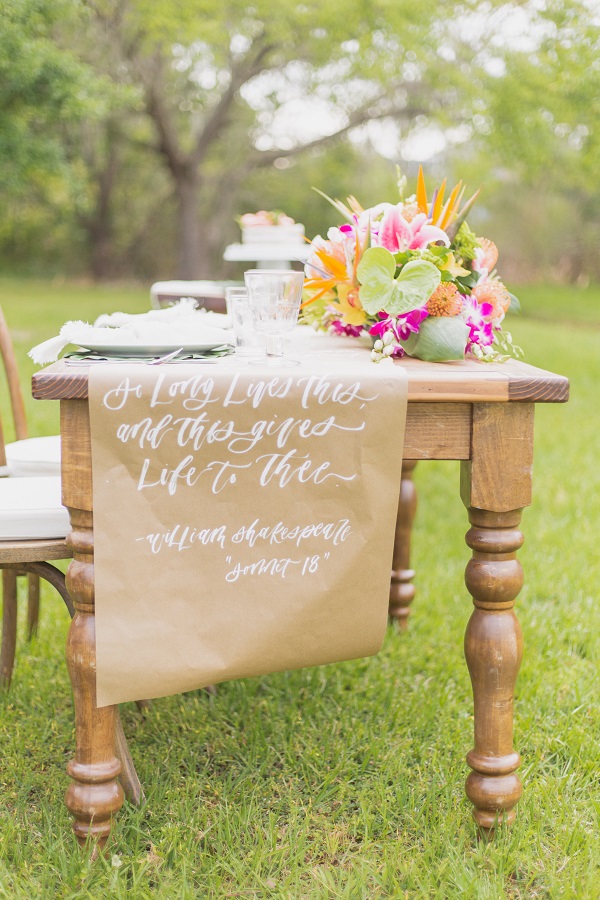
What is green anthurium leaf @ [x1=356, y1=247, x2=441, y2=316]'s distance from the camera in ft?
5.49

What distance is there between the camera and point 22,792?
191 centimetres

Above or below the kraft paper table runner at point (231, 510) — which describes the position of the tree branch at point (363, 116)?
above

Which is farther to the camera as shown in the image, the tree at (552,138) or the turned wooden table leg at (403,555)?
the tree at (552,138)

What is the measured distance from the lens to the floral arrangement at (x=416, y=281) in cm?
170

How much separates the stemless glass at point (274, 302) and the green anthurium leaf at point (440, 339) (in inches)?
10.0

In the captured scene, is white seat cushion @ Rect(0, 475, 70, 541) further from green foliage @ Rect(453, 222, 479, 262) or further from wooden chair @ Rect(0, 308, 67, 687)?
green foliage @ Rect(453, 222, 479, 262)

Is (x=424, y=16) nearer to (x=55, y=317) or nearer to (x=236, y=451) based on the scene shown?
(x=55, y=317)

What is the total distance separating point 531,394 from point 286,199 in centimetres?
1871

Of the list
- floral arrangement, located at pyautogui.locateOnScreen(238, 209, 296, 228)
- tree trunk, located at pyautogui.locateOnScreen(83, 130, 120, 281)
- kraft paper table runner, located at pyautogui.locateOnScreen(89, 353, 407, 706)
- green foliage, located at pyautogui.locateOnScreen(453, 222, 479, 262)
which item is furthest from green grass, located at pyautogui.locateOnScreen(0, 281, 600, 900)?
tree trunk, located at pyautogui.locateOnScreen(83, 130, 120, 281)

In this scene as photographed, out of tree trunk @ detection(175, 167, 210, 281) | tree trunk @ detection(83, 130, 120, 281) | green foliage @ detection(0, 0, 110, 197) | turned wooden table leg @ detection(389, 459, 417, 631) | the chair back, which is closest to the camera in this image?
the chair back

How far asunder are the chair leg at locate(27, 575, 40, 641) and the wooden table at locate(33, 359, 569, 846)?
3.00 ft

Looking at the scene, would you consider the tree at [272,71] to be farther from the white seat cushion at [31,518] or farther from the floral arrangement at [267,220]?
the white seat cushion at [31,518]

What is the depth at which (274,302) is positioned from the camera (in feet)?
5.40

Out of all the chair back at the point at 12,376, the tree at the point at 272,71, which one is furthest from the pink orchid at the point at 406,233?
the tree at the point at 272,71
